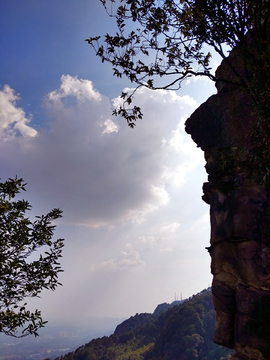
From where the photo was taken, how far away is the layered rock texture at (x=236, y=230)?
36.6 feet

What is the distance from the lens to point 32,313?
230 inches

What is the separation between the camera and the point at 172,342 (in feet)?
186

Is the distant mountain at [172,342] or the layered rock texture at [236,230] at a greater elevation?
the layered rock texture at [236,230]

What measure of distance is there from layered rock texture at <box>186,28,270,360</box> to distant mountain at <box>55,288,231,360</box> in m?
45.7

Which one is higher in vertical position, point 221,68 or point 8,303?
point 221,68

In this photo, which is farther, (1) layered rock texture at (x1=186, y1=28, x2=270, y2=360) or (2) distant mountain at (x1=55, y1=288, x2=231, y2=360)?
(2) distant mountain at (x1=55, y1=288, x2=231, y2=360)

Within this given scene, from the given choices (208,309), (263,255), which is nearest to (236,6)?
(263,255)

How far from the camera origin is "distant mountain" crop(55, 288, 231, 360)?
2095 inches

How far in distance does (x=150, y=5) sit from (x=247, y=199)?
995 centimetres

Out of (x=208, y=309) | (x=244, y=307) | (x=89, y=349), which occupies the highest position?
(x=244, y=307)

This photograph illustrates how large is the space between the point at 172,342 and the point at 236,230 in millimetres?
56715

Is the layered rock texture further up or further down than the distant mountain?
further up

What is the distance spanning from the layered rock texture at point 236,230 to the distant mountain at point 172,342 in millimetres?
45700

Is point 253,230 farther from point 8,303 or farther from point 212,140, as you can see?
point 8,303
